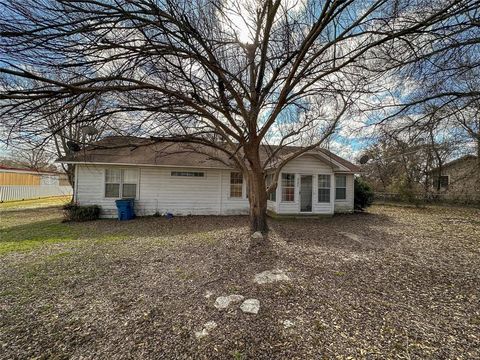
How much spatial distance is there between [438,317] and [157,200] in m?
10.4

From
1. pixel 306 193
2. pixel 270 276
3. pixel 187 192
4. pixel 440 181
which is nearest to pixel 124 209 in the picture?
pixel 187 192

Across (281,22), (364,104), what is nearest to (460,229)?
(364,104)

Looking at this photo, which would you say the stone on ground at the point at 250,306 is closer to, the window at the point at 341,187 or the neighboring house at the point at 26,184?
the window at the point at 341,187

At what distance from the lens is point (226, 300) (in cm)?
321

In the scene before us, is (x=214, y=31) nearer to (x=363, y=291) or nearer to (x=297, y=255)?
(x=297, y=255)

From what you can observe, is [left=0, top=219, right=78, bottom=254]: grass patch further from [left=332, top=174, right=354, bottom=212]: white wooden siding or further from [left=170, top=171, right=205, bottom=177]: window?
[left=332, top=174, right=354, bottom=212]: white wooden siding

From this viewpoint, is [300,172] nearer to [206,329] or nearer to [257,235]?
[257,235]

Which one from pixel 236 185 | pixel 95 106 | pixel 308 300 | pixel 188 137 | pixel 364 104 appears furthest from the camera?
pixel 236 185

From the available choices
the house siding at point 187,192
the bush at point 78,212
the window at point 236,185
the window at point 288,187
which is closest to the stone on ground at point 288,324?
the house siding at point 187,192

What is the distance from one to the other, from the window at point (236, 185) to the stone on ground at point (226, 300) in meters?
8.41

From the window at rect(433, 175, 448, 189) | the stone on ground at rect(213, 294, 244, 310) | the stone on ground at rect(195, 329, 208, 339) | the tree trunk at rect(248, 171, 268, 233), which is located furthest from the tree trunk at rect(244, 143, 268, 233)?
→ the window at rect(433, 175, 448, 189)

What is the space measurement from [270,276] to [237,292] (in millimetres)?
839

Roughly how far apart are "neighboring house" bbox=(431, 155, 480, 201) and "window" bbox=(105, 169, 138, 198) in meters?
19.0

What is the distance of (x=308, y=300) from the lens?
126 inches
